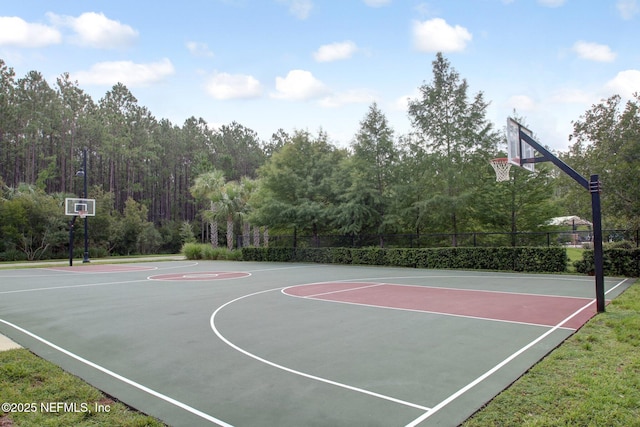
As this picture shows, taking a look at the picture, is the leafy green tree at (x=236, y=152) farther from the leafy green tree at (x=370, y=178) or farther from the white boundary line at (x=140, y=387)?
the white boundary line at (x=140, y=387)

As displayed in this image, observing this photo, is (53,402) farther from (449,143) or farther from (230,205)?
(230,205)

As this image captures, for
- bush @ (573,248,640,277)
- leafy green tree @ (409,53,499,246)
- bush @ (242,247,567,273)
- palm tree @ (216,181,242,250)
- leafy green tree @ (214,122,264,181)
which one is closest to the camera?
bush @ (573,248,640,277)

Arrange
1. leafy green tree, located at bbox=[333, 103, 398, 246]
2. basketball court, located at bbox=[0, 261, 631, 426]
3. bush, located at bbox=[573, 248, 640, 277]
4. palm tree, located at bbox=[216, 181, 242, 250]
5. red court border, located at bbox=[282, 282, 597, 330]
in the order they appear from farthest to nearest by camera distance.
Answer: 1. palm tree, located at bbox=[216, 181, 242, 250]
2. leafy green tree, located at bbox=[333, 103, 398, 246]
3. bush, located at bbox=[573, 248, 640, 277]
4. red court border, located at bbox=[282, 282, 597, 330]
5. basketball court, located at bbox=[0, 261, 631, 426]

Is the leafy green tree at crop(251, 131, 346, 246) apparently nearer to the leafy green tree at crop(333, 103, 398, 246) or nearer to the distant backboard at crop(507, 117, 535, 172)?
the leafy green tree at crop(333, 103, 398, 246)

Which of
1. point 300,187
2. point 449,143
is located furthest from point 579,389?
point 300,187

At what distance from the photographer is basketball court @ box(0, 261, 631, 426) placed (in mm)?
3951

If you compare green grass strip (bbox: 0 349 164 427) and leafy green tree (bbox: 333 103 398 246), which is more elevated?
leafy green tree (bbox: 333 103 398 246)

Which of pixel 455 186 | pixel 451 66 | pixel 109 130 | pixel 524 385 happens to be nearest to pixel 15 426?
pixel 524 385

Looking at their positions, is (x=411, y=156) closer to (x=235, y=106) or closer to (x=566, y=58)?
(x=566, y=58)

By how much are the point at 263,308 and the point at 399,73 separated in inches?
431

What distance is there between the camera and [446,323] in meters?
7.43

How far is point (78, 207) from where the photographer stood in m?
26.3

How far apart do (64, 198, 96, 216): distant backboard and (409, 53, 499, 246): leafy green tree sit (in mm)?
20630

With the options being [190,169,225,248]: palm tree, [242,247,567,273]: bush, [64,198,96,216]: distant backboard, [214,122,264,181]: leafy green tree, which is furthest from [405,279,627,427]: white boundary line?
[214,122,264,181]: leafy green tree
